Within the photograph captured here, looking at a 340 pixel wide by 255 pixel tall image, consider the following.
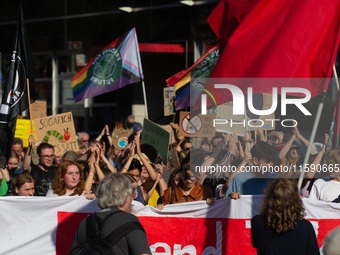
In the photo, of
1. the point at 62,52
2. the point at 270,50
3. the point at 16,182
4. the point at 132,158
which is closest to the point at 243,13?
the point at 270,50

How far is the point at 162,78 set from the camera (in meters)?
14.5

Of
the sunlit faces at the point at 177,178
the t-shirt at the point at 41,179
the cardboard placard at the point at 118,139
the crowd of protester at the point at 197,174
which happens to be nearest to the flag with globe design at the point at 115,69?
the cardboard placard at the point at 118,139

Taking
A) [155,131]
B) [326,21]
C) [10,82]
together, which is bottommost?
[155,131]

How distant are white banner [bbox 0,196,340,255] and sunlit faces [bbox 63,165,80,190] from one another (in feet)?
0.68

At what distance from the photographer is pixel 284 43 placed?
4680mm

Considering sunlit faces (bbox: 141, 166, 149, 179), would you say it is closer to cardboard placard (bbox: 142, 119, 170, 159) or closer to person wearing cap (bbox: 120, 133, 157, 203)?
person wearing cap (bbox: 120, 133, 157, 203)

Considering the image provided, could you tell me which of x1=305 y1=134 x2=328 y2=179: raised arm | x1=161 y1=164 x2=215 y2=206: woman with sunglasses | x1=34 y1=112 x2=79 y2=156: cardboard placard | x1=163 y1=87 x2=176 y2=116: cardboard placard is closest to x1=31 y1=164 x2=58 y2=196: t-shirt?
x1=34 y1=112 x2=79 y2=156: cardboard placard

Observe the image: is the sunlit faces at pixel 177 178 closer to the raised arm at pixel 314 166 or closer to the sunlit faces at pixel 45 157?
the raised arm at pixel 314 166

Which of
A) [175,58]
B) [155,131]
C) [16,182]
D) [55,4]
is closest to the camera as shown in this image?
[16,182]

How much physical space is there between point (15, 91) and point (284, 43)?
3877 mm

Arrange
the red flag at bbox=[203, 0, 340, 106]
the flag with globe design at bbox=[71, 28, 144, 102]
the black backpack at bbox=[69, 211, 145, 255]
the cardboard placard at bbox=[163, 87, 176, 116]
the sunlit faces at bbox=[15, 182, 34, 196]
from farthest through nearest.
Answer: the cardboard placard at bbox=[163, 87, 176, 116] < the flag with globe design at bbox=[71, 28, 144, 102] < the sunlit faces at bbox=[15, 182, 34, 196] < the red flag at bbox=[203, 0, 340, 106] < the black backpack at bbox=[69, 211, 145, 255]

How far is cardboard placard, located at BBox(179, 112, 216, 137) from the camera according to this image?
27.0 feet

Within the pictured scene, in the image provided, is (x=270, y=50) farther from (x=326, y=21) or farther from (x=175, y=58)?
(x=175, y=58)

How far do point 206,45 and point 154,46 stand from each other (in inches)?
58.1
